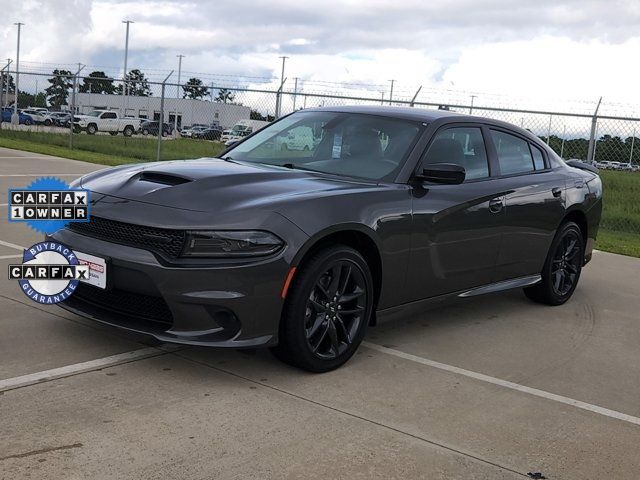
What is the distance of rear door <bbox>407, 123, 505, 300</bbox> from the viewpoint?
4668 millimetres

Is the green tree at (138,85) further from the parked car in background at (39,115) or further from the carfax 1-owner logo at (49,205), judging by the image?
the carfax 1-owner logo at (49,205)

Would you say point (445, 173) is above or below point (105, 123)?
below

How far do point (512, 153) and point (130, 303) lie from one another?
3.27 meters

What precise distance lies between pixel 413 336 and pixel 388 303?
24.2 inches

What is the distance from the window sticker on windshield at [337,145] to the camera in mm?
5012

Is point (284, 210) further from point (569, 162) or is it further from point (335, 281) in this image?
point (569, 162)

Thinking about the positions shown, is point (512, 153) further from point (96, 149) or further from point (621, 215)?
point (96, 149)

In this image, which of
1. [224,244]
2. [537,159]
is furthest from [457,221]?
[224,244]

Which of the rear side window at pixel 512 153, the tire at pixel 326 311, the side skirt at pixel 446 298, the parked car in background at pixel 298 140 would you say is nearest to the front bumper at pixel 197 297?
the tire at pixel 326 311

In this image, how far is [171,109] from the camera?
173 feet

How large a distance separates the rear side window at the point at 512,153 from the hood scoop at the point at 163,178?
253cm

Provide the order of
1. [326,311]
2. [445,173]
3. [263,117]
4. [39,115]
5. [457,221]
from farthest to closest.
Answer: [39,115] → [263,117] → [457,221] → [445,173] → [326,311]

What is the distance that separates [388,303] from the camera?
14.9ft

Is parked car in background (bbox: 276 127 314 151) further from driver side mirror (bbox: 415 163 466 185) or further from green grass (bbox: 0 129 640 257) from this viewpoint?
green grass (bbox: 0 129 640 257)
